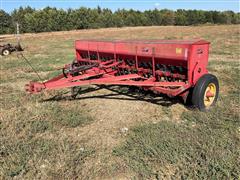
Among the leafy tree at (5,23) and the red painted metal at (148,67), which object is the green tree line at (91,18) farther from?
the red painted metal at (148,67)

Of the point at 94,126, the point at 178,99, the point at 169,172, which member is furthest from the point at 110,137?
the point at 178,99

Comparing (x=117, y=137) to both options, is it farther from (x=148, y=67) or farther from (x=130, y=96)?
(x=148, y=67)

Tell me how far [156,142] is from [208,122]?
4.02 feet

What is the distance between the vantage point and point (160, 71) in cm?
564

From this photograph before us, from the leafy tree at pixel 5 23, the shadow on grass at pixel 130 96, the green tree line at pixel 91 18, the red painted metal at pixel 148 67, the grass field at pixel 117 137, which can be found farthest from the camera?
the green tree line at pixel 91 18

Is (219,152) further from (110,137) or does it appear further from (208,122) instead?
(110,137)

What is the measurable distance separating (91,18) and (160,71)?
53477 millimetres

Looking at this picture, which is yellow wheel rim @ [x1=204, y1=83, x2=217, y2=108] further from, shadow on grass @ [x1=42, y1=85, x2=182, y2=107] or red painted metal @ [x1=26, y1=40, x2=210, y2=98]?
shadow on grass @ [x1=42, y1=85, x2=182, y2=107]

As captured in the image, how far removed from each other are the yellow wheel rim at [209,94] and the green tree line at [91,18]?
46.8 m

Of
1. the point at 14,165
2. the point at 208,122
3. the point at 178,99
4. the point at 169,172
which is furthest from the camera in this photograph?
the point at 178,99

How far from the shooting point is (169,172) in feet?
10.9

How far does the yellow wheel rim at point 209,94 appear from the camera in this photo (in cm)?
525

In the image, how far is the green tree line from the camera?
5000 cm

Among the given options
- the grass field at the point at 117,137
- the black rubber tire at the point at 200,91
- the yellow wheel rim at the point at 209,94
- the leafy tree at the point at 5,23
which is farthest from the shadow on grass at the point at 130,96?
the leafy tree at the point at 5,23
